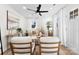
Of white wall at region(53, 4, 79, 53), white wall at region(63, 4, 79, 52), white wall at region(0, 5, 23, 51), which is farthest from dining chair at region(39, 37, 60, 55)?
white wall at region(0, 5, 23, 51)

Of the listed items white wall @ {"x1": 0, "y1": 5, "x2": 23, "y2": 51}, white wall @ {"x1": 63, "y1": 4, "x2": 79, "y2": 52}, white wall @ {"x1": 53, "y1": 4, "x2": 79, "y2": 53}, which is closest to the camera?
white wall @ {"x1": 0, "y1": 5, "x2": 23, "y2": 51}

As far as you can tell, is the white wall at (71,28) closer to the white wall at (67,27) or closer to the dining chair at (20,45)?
the white wall at (67,27)

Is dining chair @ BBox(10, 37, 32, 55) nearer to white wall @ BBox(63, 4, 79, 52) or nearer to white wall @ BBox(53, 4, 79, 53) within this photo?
white wall @ BBox(53, 4, 79, 53)

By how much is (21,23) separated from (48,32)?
2.18 ft

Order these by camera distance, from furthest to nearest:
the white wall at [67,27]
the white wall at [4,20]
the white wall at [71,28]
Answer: the white wall at [71,28]
the white wall at [67,27]
the white wall at [4,20]

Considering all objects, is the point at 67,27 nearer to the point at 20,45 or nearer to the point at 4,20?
the point at 20,45

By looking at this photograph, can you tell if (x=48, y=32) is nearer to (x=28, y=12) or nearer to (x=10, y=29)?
(x=28, y=12)

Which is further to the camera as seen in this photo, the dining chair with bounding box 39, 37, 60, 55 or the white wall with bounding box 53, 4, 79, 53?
the white wall with bounding box 53, 4, 79, 53

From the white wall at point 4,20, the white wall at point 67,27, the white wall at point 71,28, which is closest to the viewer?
the white wall at point 4,20

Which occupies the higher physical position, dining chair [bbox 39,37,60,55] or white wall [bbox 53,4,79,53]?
white wall [bbox 53,4,79,53]

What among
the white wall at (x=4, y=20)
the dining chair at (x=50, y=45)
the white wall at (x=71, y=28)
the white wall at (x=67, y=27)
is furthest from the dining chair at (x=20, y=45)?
the white wall at (x=71, y=28)

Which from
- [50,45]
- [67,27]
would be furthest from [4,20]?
[67,27]

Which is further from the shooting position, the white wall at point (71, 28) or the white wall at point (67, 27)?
the white wall at point (71, 28)

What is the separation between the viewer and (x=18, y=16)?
2471mm
